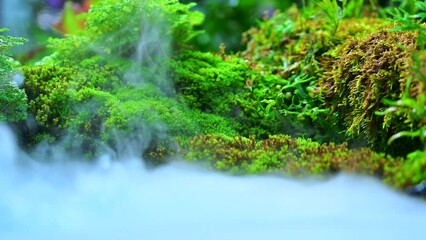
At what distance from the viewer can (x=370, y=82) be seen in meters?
1.66

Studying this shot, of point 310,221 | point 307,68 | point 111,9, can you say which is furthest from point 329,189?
point 111,9

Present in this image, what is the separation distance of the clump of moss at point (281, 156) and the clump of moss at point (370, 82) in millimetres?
174

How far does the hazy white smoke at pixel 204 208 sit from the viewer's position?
4.09ft

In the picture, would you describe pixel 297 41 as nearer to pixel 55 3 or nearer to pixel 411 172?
pixel 411 172

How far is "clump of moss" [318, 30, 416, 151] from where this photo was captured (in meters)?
1.56

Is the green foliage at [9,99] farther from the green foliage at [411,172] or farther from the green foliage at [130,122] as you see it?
the green foliage at [411,172]

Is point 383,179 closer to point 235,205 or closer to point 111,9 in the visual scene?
point 235,205

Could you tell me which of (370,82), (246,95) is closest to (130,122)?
(246,95)

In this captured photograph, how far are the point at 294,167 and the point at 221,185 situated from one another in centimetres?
21

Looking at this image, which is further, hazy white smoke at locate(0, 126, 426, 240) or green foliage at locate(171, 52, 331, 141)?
green foliage at locate(171, 52, 331, 141)

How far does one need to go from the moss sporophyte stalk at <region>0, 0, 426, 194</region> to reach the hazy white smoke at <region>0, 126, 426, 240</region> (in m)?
0.06

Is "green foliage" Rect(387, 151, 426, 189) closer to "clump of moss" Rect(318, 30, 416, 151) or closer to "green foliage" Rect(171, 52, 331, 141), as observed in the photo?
"clump of moss" Rect(318, 30, 416, 151)

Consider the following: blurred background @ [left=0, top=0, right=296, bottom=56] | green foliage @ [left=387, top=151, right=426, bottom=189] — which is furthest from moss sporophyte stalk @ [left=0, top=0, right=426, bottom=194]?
blurred background @ [left=0, top=0, right=296, bottom=56]

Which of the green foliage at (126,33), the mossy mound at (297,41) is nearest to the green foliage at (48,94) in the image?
Result: the green foliage at (126,33)
